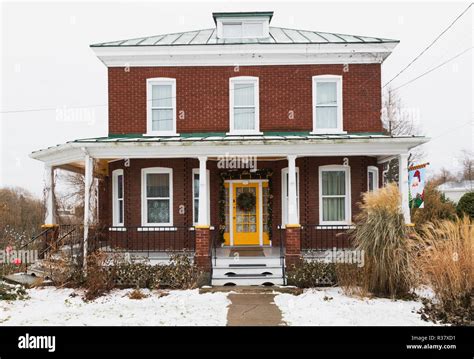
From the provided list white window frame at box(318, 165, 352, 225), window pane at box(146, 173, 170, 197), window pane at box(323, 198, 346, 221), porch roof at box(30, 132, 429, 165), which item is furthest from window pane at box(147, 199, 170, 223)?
window pane at box(323, 198, 346, 221)

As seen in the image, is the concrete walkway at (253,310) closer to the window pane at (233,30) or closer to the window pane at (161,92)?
the window pane at (161,92)

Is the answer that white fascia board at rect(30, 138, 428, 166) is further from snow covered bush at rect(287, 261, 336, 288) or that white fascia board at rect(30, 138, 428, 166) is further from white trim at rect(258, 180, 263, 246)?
snow covered bush at rect(287, 261, 336, 288)

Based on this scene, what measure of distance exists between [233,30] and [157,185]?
684 centimetres

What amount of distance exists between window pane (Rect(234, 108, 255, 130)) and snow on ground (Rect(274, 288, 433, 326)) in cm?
650

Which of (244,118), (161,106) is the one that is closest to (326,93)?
(244,118)

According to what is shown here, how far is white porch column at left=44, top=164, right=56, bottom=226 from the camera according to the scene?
41.3ft

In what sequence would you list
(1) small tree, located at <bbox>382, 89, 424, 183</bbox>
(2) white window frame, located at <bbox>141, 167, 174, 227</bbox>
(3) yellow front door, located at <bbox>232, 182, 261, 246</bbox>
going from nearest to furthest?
(2) white window frame, located at <bbox>141, 167, 174, 227</bbox> < (3) yellow front door, located at <bbox>232, 182, 261, 246</bbox> < (1) small tree, located at <bbox>382, 89, 424, 183</bbox>

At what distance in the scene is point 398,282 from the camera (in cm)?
880

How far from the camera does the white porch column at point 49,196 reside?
12.6 m

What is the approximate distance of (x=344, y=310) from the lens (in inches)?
324

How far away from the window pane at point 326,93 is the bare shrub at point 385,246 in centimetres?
541

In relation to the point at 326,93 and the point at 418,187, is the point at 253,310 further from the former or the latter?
the point at 418,187

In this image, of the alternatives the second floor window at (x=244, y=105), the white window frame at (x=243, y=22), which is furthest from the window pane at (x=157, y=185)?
the white window frame at (x=243, y=22)

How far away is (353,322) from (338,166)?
6.85 metres
